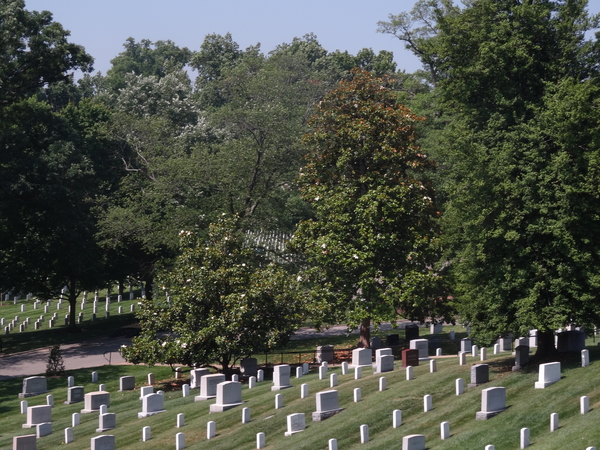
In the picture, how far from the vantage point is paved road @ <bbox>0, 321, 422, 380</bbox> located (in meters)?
40.6

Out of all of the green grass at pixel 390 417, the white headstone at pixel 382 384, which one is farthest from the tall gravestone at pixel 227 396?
the white headstone at pixel 382 384

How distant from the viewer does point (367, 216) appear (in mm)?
34531

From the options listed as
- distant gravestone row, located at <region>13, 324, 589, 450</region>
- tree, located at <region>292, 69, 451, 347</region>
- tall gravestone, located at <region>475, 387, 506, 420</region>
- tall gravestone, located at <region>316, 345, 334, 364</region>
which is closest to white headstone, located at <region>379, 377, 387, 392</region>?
distant gravestone row, located at <region>13, 324, 589, 450</region>

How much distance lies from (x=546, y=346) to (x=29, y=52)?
32.7 m

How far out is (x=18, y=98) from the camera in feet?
150

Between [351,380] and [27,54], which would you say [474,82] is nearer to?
[351,380]

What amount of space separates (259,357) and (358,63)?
92781 mm

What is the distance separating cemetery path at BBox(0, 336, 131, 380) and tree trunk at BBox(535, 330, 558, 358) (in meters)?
22.2

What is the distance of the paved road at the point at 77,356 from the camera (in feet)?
133

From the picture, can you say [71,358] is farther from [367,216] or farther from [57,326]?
[367,216]

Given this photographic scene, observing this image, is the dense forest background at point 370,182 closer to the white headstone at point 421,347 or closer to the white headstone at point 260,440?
the white headstone at point 421,347

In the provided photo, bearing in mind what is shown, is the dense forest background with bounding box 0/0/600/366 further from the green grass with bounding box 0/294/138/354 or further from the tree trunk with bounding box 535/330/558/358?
the green grass with bounding box 0/294/138/354

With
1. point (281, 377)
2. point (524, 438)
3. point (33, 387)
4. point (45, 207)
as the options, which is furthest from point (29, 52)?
point (524, 438)

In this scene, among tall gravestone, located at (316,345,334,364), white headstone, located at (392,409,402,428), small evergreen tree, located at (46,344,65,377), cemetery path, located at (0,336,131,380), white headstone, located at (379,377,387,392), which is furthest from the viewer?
cemetery path, located at (0,336,131,380)
